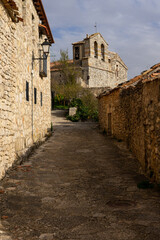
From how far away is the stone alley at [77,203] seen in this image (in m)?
3.13

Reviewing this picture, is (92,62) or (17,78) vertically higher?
(92,62)

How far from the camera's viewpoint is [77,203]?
4.14m

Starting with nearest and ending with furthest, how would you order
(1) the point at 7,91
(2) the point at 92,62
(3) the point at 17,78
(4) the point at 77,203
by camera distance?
(4) the point at 77,203 → (1) the point at 7,91 → (3) the point at 17,78 → (2) the point at 92,62

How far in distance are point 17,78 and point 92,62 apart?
28.3 m

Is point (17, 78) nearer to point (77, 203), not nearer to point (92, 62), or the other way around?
point (77, 203)

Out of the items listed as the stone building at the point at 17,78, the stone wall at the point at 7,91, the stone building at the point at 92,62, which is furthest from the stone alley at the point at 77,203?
the stone building at the point at 92,62

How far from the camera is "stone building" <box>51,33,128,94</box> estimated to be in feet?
111

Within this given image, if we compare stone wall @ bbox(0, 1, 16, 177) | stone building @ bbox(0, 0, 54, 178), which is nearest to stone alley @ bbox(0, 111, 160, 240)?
stone wall @ bbox(0, 1, 16, 177)

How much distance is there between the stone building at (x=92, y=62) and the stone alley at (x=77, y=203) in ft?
88.9

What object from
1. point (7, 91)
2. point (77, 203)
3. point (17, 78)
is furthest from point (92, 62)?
point (77, 203)

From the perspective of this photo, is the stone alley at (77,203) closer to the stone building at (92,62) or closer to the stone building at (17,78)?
the stone building at (17,78)

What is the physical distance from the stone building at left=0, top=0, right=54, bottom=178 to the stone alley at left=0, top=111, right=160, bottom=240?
0.78m

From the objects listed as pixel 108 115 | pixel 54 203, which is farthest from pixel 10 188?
pixel 108 115

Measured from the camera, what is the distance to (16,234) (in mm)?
3082
